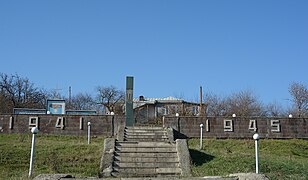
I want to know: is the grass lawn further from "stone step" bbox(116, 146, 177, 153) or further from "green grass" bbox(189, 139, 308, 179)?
"stone step" bbox(116, 146, 177, 153)

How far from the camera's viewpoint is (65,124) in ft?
72.9

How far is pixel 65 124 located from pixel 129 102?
4054mm

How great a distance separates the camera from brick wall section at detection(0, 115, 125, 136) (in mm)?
22141

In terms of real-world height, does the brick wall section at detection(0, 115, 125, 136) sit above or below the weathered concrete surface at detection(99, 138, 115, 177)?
above

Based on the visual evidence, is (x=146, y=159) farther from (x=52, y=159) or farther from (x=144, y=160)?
(x=52, y=159)

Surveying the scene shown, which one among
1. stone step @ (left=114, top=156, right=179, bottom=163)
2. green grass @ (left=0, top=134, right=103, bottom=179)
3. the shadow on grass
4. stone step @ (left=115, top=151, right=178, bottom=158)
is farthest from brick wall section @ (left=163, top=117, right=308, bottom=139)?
stone step @ (left=114, top=156, right=179, bottom=163)

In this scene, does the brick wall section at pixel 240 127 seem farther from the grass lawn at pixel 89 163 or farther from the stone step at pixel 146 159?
the stone step at pixel 146 159

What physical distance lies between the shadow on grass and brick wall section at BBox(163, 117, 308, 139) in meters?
6.99

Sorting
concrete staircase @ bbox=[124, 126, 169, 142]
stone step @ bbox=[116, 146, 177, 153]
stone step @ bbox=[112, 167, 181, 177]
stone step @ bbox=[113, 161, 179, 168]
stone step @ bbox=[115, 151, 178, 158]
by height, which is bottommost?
stone step @ bbox=[112, 167, 181, 177]

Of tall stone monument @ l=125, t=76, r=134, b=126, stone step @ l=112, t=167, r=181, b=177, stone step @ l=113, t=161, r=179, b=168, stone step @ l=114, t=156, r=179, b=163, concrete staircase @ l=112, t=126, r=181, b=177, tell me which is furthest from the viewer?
tall stone monument @ l=125, t=76, r=134, b=126

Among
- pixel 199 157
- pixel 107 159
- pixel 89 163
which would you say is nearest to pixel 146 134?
pixel 199 157

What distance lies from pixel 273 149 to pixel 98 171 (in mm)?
10526

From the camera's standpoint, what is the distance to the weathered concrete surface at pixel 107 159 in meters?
10.8

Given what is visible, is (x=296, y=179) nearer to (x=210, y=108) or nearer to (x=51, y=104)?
(x=51, y=104)
